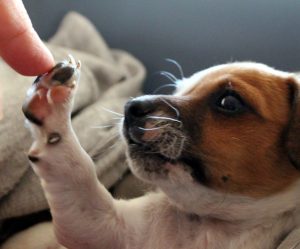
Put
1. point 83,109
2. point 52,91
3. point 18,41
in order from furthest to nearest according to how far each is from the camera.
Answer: point 83,109 < point 52,91 < point 18,41

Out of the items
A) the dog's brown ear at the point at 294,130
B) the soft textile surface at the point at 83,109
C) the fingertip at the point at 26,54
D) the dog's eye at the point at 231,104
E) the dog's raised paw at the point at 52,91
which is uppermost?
the fingertip at the point at 26,54

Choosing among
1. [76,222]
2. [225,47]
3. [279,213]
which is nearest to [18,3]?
[76,222]

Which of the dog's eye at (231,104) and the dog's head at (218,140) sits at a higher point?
the dog's eye at (231,104)

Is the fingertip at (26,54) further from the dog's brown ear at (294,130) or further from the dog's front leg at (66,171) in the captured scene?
the dog's brown ear at (294,130)

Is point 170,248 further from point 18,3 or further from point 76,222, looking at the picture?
point 18,3

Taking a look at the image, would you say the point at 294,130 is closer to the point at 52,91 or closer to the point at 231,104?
the point at 231,104

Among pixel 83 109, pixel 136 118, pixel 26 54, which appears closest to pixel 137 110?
pixel 136 118

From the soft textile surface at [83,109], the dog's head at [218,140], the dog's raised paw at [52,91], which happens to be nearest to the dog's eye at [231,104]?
the dog's head at [218,140]
